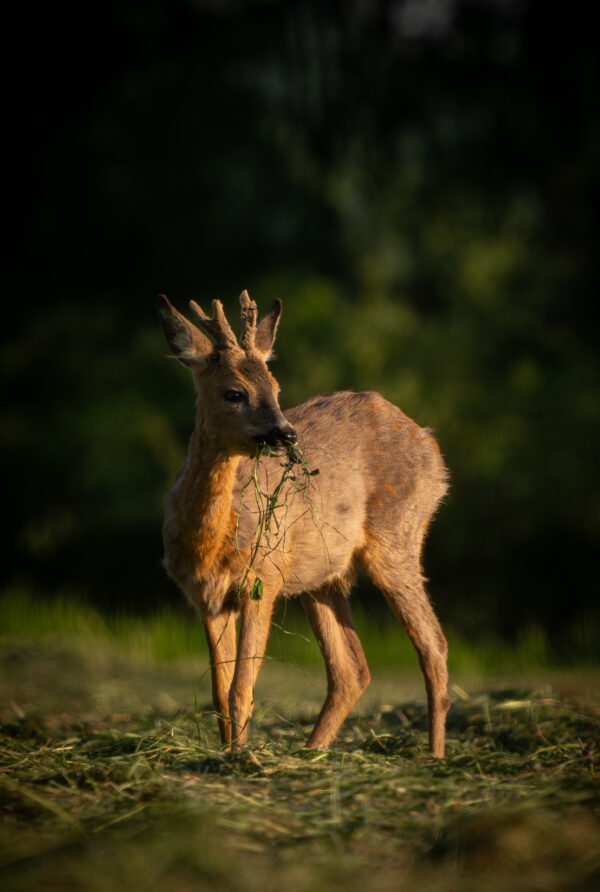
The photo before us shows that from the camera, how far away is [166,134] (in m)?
11.0

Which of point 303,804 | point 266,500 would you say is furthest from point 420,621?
point 303,804

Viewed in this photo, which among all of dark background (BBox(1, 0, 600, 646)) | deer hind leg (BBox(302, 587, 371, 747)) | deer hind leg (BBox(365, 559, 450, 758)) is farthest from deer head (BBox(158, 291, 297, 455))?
dark background (BBox(1, 0, 600, 646))

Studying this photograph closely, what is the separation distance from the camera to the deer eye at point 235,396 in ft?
14.8

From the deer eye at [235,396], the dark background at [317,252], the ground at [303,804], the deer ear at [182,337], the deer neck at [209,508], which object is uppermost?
the dark background at [317,252]

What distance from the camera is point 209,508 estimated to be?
4613 mm

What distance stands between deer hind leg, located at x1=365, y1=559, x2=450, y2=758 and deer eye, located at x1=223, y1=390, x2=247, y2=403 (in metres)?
1.22

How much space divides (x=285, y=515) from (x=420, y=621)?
89cm

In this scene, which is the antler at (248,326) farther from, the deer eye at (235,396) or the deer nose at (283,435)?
the deer nose at (283,435)

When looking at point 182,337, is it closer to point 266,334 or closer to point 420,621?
point 266,334

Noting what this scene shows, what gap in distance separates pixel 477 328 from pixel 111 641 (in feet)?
16.3

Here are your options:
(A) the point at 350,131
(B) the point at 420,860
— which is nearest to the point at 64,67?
(A) the point at 350,131

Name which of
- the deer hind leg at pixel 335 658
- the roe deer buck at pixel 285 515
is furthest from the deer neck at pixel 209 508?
the deer hind leg at pixel 335 658

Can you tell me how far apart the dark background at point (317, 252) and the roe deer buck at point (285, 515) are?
4.58 metres

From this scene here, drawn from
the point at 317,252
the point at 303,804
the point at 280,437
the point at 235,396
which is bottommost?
the point at 303,804
